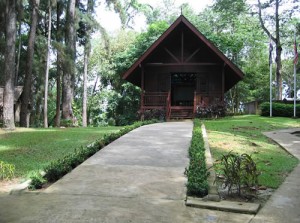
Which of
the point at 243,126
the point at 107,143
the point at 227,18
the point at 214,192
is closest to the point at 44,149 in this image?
the point at 107,143

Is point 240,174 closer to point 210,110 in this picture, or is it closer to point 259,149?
point 259,149

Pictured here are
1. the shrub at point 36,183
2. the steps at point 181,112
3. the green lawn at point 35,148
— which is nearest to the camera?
the shrub at point 36,183

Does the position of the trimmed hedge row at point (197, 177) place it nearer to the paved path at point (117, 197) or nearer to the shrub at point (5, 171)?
the paved path at point (117, 197)

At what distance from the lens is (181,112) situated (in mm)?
22172

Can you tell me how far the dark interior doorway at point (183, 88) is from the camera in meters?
26.9

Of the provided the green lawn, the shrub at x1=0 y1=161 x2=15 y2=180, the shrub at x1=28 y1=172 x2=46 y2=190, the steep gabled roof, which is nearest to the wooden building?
the steep gabled roof

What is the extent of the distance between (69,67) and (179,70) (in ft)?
25.2

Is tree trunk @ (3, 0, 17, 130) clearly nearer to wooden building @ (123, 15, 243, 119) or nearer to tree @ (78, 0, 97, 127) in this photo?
wooden building @ (123, 15, 243, 119)

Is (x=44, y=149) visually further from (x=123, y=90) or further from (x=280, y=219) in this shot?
(x=123, y=90)

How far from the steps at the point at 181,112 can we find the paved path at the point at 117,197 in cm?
1298

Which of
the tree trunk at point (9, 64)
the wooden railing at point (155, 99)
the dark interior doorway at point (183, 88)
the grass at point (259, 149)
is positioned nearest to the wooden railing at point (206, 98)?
the wooden railing at point (155, 99)

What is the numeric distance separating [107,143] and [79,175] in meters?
3.77

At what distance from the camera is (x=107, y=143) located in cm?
1083

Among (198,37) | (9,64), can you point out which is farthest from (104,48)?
(9,64)
